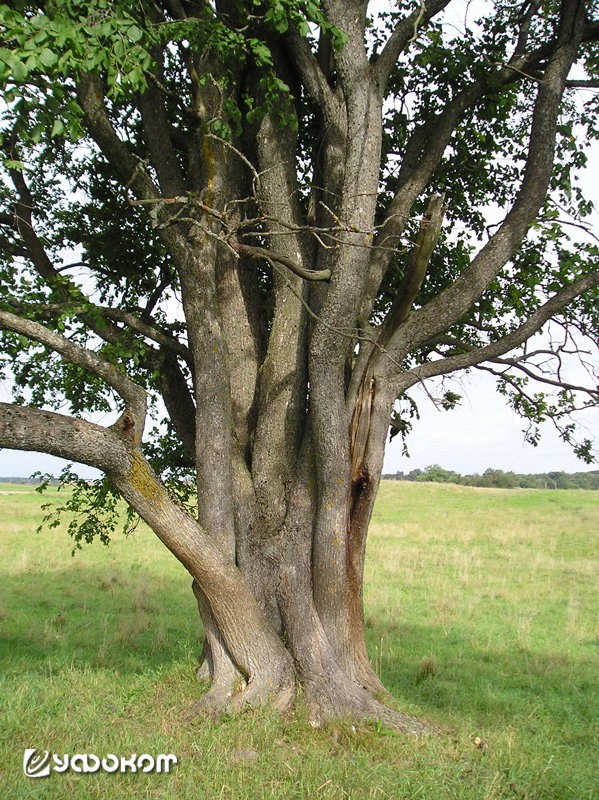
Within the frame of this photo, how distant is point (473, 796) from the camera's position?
435 cm

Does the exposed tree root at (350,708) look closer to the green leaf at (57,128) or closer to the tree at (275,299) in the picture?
→ the tree at (275,299)

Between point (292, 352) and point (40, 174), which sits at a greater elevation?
point (40, 174)

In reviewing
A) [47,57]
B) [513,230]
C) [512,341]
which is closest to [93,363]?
[47,57]

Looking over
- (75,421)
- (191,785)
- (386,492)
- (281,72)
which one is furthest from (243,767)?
(386,492)

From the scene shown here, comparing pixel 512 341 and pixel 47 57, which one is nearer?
pixel 47 57

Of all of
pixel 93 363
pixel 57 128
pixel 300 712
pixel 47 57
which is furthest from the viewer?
pixel 300 712

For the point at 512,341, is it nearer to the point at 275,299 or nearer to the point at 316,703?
the point at 275,299

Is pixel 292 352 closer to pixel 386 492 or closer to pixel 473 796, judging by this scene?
pixel 473 796

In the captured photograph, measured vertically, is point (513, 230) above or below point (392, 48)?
below

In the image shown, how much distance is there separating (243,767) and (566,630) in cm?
769

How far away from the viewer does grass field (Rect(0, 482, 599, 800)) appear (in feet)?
14.6

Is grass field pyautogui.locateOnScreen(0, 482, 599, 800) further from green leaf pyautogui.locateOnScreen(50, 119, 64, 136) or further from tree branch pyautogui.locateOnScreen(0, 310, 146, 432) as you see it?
green leaf pyautogui.locateOnScreen(50, 119, 64, 136)

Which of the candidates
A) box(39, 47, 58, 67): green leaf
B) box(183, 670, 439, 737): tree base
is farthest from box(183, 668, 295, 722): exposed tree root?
box(39, 47, 58, 67): green leaf

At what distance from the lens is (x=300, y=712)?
5.36 metres
